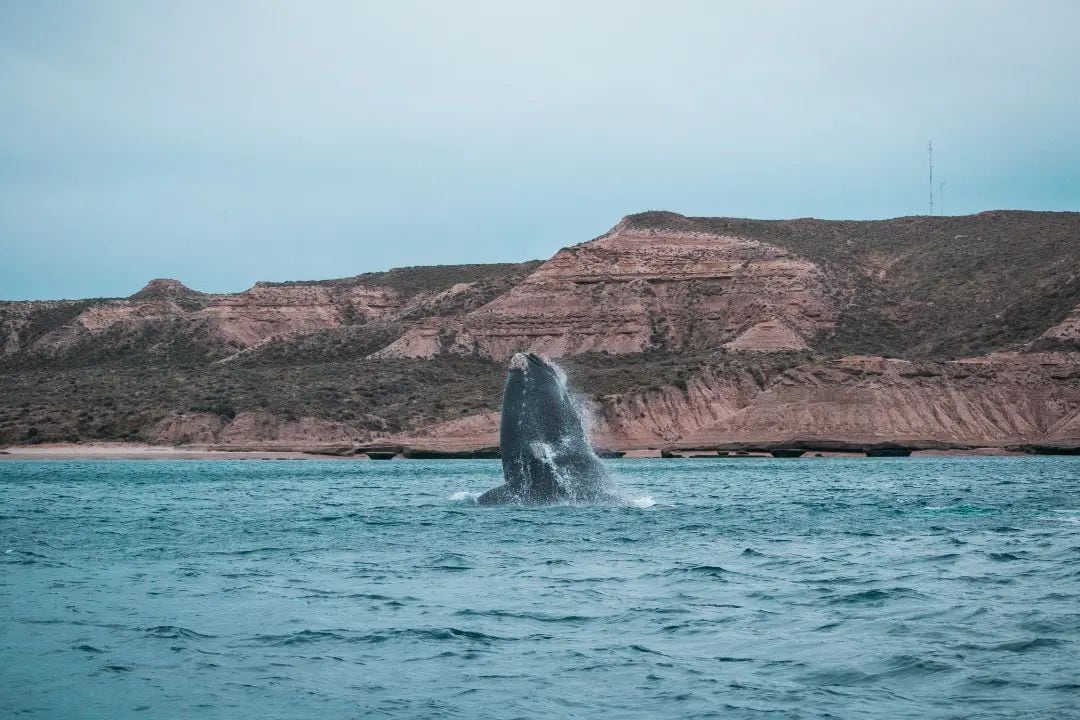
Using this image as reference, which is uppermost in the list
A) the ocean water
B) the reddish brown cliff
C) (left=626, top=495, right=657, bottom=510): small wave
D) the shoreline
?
the reddish brown cliff

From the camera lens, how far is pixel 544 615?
14828mm

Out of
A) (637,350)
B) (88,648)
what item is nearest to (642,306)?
(637,350)

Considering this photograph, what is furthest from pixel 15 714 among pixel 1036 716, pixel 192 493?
pixel 192 493

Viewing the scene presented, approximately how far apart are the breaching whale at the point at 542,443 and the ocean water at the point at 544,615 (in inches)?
23.4

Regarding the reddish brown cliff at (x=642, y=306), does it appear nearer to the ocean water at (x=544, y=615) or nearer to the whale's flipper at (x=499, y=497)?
the whale's flipper at (x=499, y=497)

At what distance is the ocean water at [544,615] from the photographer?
11.0 meters

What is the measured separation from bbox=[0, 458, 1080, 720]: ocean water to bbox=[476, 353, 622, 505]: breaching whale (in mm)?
593

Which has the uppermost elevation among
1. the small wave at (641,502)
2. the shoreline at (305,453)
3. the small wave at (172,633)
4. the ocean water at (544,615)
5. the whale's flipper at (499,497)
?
the whale's flipper at (499,497)

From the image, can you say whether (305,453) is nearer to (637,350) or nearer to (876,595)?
(637,350)

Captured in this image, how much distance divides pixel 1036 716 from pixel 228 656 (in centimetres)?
696

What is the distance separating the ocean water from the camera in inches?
433

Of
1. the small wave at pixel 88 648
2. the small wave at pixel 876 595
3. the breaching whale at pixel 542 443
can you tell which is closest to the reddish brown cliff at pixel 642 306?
the breaching whale at pixel 542 443

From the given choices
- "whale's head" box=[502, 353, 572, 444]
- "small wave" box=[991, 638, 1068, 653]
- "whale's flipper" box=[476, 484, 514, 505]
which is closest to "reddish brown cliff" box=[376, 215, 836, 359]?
"whale's flipper" box=[476, 484, 514, 505]

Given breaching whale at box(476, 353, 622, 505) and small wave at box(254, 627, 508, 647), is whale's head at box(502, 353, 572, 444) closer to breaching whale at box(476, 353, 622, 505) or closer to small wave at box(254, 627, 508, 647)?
breaching whale at box(476, 353, 622, 505)
